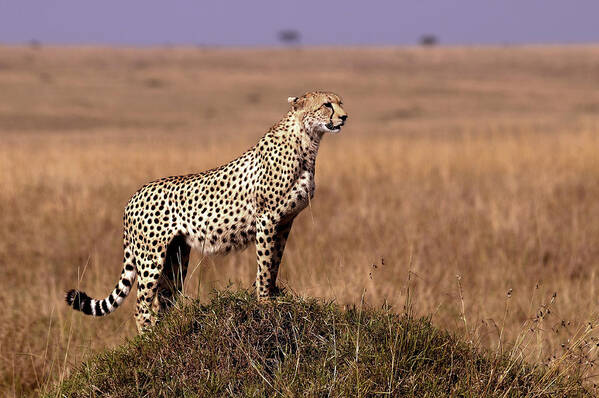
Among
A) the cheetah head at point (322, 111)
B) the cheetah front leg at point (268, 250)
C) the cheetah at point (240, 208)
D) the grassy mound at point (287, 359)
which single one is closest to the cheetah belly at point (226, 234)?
the cheetah at point (240, 208)

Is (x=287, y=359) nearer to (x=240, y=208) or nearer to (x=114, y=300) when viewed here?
(x=240, y=208)

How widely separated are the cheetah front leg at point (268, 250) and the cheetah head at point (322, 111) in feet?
1.45

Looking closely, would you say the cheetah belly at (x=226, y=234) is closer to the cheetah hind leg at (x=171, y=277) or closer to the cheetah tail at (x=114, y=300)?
the cheetah hind leg at (x=171, y=277)

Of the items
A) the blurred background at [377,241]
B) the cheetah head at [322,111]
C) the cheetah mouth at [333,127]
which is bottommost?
the blurred background at [377,241]

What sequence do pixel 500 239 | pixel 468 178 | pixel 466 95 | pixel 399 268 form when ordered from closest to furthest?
pixel 399 268 < pixel 500 239 < pixel 468 178 < pixel 466 95

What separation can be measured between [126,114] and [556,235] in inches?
1121

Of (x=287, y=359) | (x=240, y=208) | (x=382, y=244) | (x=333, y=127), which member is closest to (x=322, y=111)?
(x=333, y=127)

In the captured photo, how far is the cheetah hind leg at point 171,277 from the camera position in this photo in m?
3.63

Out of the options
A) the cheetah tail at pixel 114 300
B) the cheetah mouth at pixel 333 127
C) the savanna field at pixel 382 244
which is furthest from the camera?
the savanna field at pixel 382 244

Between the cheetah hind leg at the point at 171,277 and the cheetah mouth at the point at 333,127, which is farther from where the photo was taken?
the cheetah hind leg at the point at 171,277

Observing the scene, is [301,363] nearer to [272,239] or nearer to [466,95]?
[272,239]

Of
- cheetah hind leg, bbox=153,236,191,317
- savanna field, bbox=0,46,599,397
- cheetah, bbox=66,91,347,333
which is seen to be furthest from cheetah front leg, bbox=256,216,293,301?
cheetah hind leg, bbox=153,236,191,317

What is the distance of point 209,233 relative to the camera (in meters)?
3.43

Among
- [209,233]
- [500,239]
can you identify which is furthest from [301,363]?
[500,239]
